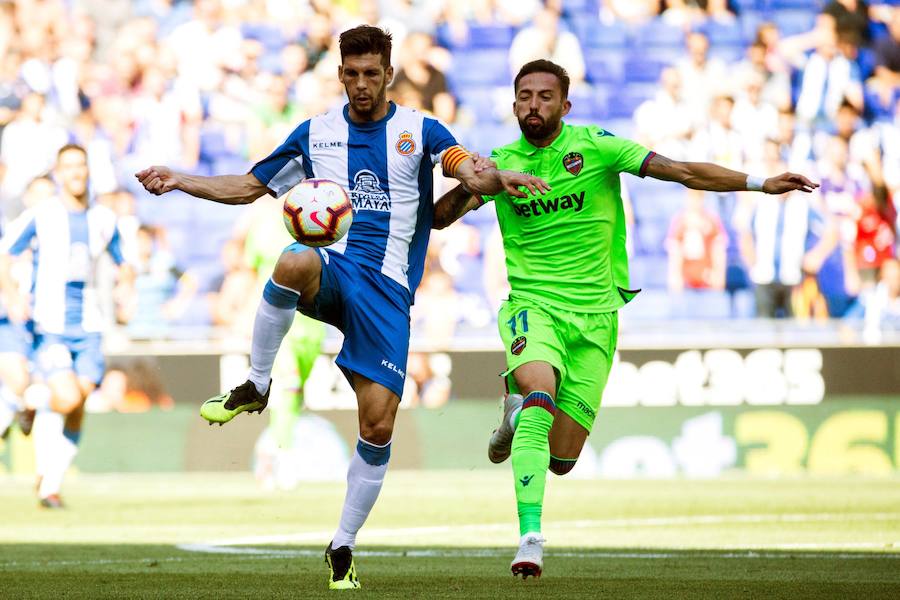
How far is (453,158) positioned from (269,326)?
3.77 feet

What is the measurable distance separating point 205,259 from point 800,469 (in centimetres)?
709

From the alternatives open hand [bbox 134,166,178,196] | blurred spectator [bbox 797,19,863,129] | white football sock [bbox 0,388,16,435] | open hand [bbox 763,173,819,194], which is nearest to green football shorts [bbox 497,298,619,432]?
open hand [bbox 763,173,819,194]

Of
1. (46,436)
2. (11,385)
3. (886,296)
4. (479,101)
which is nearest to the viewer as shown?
(46,436)

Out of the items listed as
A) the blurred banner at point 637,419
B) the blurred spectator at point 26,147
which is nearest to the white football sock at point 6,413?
the blurred banner at point 637,419

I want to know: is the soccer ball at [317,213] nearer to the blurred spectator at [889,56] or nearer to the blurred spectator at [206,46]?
the blurred spectator at [206,46]

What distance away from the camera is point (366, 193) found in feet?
22.7

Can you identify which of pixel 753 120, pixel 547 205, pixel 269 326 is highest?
pixel 753 120

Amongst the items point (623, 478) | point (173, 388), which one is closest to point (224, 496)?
point (173, 388)

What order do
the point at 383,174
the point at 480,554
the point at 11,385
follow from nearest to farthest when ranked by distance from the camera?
1. the point at 383,174
2. the point at 480,554
3. the point at 11,385

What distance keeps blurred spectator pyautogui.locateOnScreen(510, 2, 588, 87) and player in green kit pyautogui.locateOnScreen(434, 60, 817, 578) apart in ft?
35.4

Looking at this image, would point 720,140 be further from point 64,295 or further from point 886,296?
point 64,295

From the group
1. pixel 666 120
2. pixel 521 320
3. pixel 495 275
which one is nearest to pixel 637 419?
pixel 495 275

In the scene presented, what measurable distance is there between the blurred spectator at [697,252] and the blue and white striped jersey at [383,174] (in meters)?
9.57

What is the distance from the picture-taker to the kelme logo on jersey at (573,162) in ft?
23.9
